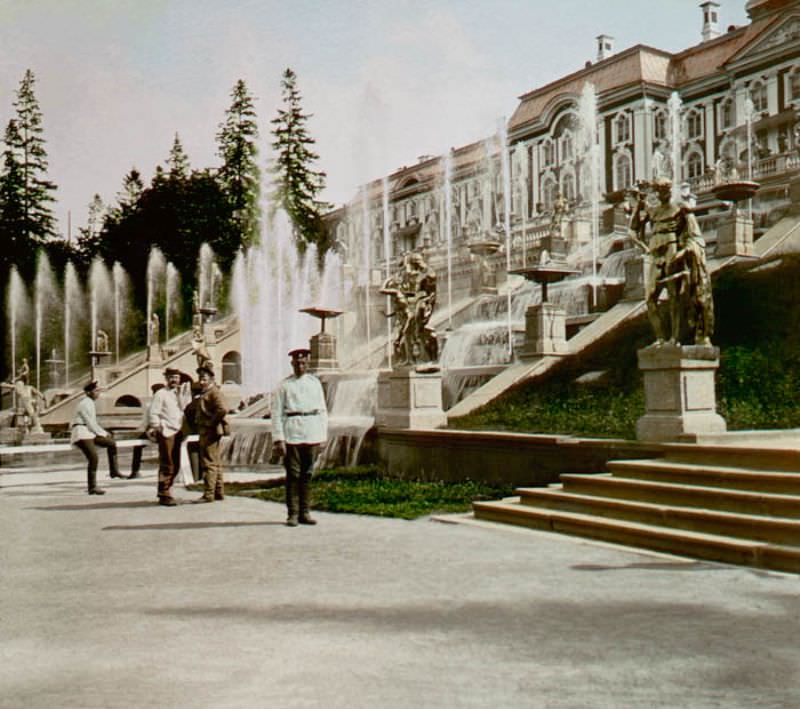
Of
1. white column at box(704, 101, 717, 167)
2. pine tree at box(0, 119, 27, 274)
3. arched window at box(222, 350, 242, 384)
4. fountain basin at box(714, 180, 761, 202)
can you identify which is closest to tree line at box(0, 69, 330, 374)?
pine tree at box(0, 119, 27, 274)

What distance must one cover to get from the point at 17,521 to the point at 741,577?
27.2 feet

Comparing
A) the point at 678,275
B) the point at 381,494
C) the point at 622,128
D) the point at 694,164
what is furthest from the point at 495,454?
the point at 622,128

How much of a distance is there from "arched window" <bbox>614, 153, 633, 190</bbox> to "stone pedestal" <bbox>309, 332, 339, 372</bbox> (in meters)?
35.0

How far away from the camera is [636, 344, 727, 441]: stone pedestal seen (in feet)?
36.7

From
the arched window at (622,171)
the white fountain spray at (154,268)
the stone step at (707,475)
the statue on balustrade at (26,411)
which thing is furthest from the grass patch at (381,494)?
the white fountain spray at (154,268)

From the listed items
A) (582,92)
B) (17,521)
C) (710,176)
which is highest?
(582,92)

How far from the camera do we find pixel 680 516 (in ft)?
27.5

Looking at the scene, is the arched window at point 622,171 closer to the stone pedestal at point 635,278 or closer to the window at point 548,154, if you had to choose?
the window at point 548,154

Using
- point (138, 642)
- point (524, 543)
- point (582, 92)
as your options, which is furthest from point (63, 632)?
point (582, 92)

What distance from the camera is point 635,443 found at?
1089 centimetres

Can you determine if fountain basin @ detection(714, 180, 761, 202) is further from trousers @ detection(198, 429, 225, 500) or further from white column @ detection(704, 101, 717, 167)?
white column @ detection(704, 101, 717, 167)

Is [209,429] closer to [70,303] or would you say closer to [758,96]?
[758,96]

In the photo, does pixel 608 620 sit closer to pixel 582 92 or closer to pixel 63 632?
pixel 63 632

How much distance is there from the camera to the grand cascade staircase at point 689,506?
24.9 ft
